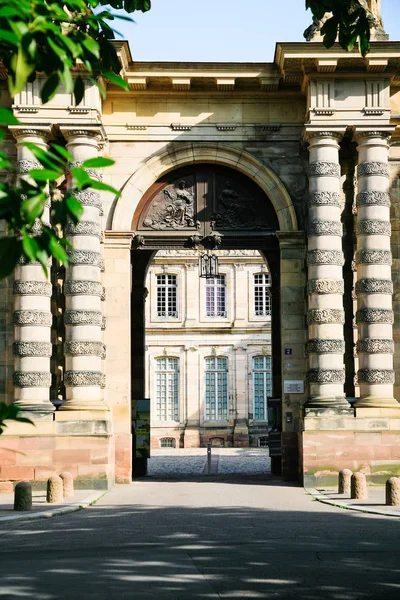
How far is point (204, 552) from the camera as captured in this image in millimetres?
12000

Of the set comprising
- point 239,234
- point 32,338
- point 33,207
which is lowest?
point 33,207

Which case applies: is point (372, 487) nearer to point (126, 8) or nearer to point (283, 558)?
point (283, 558)

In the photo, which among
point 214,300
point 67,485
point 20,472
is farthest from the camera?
point 214,300

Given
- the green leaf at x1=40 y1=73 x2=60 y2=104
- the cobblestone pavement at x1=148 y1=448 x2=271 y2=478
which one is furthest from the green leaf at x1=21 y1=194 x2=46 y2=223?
the cobblestone pavement at x1=148 y1=448 x2=271 y2=478

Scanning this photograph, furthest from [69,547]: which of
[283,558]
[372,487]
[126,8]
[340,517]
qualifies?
[372,487]

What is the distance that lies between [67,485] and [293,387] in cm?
577

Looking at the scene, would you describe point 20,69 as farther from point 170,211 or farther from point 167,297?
point 167,297

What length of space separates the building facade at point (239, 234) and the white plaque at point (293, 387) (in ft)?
0.08

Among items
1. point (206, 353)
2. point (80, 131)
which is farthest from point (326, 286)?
point (206, 353)

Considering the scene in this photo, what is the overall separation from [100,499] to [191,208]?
7.50 m

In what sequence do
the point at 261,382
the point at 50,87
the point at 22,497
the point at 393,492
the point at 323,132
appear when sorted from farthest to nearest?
the point at 261,382, the point at 323,132, the point at 393,492, the point at 22,497, the point at 50,87

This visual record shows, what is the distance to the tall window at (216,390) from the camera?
50.8m

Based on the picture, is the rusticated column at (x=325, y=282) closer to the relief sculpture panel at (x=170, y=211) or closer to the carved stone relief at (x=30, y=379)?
the relief sculpture panel at (x=170, y=211)

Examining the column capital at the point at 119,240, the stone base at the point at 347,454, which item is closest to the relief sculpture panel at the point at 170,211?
the column capital at the point at 119,240
